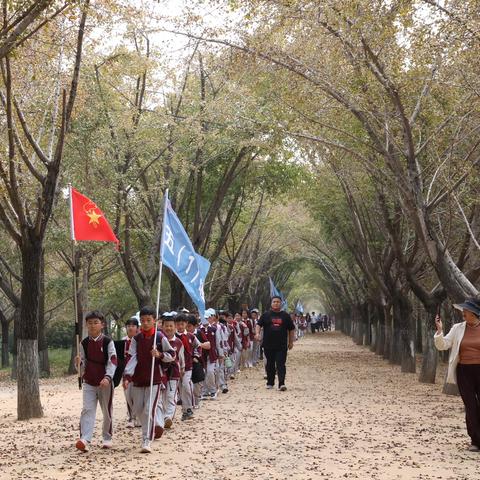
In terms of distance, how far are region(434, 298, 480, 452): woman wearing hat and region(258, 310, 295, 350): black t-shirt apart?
6997 millimetres

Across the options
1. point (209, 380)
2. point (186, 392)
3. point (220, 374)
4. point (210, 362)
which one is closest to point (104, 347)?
point (186, 392)

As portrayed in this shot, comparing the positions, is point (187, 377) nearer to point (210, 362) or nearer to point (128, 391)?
point (128, 391)

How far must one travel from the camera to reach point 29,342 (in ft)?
37.8

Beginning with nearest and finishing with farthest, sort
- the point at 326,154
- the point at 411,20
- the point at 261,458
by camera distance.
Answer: the point at 261,458 → the point at 411,20 → the point at 326,154

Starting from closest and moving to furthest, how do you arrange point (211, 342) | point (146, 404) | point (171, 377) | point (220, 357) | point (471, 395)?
point (471, 395) → point (146, 404) → point (171, 377) → point (211, 342) → point (220, 357)

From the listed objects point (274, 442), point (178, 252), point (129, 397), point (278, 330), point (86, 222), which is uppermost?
point (86, 222)

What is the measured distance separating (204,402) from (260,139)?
20.3 ft

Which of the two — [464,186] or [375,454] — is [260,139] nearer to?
[464,186]

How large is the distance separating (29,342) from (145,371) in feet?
11.6

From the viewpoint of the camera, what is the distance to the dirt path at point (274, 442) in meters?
7.30

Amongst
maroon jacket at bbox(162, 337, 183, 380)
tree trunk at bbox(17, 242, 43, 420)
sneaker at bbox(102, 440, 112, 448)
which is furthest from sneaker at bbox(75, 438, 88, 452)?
tree trunk at bbox(17, 242, 43, 420)

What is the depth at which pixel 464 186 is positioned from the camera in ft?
51.3

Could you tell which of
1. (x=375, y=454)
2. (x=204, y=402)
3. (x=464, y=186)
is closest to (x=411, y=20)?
(x=464, y=186)

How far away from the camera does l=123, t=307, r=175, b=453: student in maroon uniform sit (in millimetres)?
8633
